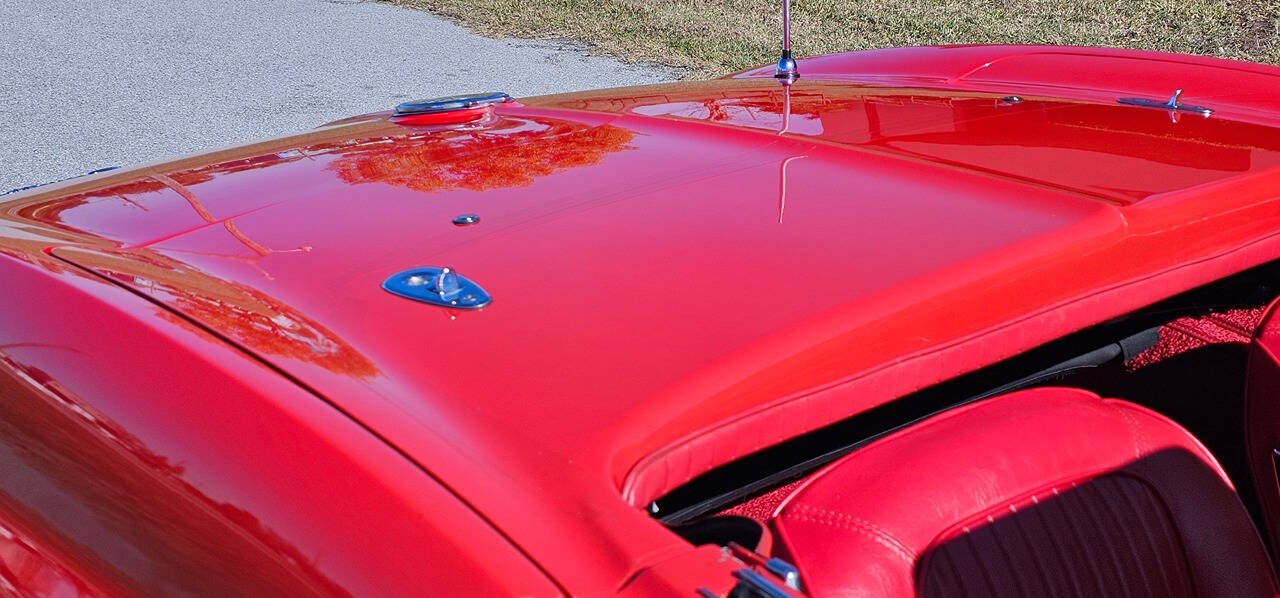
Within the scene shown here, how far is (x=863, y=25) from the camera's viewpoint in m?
8.59

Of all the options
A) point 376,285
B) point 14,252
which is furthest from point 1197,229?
point 14,252

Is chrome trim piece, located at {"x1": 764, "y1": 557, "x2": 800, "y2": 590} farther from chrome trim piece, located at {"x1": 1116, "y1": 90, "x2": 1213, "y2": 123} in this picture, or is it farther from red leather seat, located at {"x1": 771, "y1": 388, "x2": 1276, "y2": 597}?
chrome trim piece, located at {"x1": 1116, "y1": 90, "x2": 1213, "y2": 123}

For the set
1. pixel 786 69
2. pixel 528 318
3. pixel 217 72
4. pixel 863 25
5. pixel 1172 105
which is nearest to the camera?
pixel 528 318

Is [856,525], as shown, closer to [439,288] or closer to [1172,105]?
[439,288]

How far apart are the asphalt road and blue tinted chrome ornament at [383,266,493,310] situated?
522 centimetres

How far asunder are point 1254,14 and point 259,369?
26.5 feet

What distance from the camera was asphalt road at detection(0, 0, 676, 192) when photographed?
699 centimetres

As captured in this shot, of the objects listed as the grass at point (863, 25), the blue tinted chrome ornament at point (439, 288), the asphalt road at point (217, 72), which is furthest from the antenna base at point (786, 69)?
the grass at point (863, 25)

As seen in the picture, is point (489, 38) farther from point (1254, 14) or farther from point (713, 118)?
point (713, 118)

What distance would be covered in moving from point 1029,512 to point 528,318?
0.59 m

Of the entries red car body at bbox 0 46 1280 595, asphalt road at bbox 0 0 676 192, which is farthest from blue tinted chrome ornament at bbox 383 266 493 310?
asphalt road at bbox 0 0 676 192

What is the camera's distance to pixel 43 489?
151 centimetres

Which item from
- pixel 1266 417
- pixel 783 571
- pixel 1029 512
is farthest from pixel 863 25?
pixel 783 571

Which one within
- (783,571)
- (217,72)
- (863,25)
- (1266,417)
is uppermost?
(783,571)
